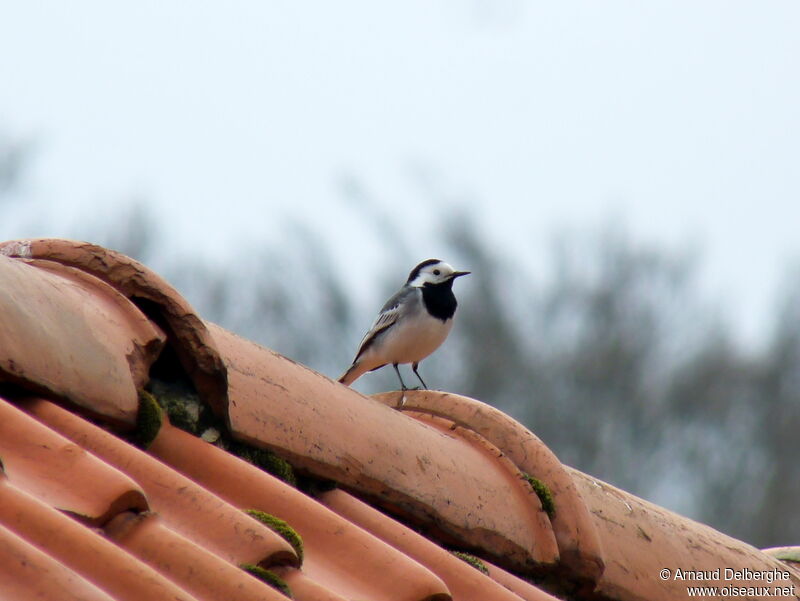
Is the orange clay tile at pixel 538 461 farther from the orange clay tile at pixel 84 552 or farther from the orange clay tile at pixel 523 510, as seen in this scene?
the orange clay tile at pixel 84 552

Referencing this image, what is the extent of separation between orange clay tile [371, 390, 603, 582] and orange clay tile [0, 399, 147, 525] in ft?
5.77

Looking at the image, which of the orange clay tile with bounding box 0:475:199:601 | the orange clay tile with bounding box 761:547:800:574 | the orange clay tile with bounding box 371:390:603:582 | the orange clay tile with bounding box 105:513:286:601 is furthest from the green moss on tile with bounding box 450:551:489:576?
the orange clay tile with bounding box 761:547:800:574

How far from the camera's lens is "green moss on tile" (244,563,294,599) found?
251 centimetres

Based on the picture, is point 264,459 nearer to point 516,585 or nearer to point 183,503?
point 183,503

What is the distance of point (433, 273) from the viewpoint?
822 cm

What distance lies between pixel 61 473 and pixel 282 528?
54 cm

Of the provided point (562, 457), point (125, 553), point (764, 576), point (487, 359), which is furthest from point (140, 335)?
point (487, 359)

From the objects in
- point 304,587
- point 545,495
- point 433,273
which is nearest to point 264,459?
point 304,587

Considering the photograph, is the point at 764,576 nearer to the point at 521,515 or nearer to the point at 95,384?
the point at 521,515

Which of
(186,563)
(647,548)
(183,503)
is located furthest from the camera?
(647,548)

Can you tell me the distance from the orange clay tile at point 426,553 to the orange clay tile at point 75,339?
24.8 inches

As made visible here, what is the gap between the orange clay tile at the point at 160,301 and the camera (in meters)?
3.21

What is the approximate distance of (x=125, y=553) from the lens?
2.24m

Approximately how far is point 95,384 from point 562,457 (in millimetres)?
18607
